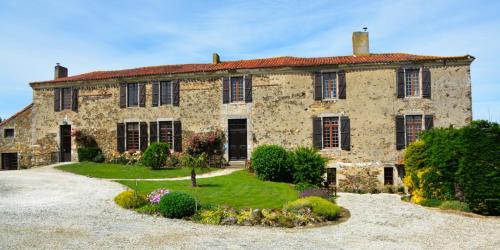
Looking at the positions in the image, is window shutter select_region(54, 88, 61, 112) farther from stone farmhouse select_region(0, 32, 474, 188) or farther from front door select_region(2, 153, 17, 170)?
front door select_region(2, 153, 17, 170)

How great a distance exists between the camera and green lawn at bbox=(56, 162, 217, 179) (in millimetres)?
19484

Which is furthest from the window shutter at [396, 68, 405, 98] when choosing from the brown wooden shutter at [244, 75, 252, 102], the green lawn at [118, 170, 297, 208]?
the green lawn at [118, 170, 297, 208]

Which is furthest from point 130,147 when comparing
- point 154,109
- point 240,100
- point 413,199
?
point 413,199

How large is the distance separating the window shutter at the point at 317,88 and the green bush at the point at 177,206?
39.4 feet

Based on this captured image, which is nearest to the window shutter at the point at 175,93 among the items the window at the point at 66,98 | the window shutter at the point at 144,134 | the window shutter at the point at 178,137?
the window shutter at the point at 178,137

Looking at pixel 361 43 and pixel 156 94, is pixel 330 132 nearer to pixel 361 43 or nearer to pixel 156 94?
pixel 361 43

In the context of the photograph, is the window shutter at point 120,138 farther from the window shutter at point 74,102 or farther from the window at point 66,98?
the window at point 66,98

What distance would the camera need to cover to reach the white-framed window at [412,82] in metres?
21.0

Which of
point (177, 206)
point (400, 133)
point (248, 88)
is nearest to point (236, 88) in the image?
point (248, 88)

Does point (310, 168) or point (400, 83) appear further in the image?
A: point (400, 83)

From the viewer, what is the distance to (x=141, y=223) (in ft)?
35.3

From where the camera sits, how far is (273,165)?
61.0 ft

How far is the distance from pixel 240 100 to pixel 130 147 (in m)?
7.72

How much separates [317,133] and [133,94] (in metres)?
11.9
